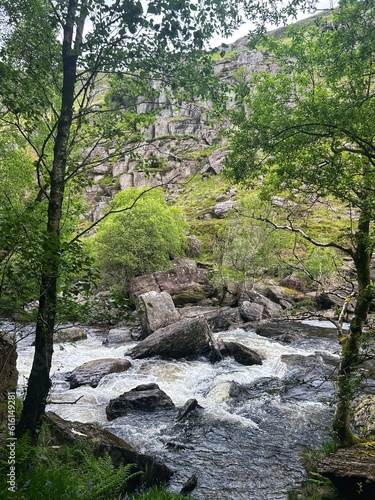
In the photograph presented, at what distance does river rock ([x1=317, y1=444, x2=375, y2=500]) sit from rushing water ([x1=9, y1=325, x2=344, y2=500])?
6.18 feet

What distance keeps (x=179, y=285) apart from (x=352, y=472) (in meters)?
35.8

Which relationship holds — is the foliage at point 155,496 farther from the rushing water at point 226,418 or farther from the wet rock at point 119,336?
the wet rock at point 119,336

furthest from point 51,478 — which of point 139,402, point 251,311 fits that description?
point 251,311

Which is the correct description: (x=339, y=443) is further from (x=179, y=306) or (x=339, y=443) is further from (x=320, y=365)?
(x=179, y=306)

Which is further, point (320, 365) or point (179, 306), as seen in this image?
point (179, 306)

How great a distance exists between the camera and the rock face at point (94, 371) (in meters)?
18.6

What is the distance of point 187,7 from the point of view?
5762 millimetres

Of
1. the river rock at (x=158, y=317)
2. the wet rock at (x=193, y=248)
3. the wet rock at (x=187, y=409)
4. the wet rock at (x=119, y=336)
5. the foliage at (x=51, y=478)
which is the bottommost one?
the wet rock at (x=119, y=336)

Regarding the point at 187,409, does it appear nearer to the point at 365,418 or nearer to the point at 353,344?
the point at 365,418

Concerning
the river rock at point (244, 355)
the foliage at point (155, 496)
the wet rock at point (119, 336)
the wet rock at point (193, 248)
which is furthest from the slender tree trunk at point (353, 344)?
the wet rock at point (193, 248)

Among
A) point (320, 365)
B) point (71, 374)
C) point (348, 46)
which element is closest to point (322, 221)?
point (320, 365)

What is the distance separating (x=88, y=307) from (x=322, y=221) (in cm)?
9533

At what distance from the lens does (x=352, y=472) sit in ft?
26.0

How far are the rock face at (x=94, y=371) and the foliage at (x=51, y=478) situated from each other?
1111cm
